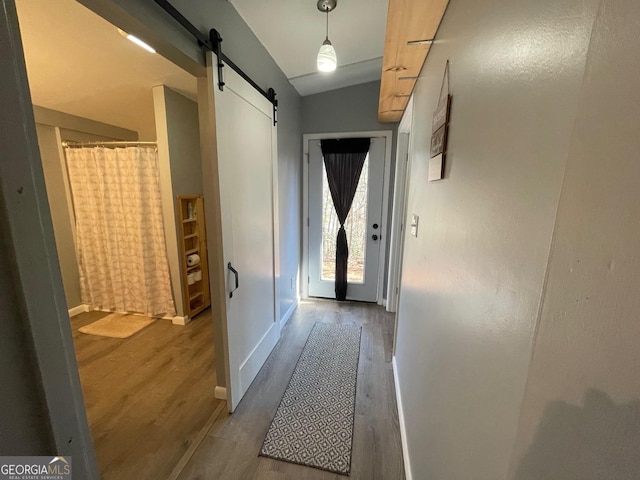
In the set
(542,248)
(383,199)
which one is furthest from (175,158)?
(542,248)

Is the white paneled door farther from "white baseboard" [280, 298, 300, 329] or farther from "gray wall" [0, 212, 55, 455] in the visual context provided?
"gray wall" [0, 212, 55, 455]

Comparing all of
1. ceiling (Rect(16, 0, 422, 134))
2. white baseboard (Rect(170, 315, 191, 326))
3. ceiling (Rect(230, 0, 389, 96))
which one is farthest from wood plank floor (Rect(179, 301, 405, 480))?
ceiling (Rect(230, 0, 389, 96))

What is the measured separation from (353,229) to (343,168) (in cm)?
75

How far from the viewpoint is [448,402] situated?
31.4 inches

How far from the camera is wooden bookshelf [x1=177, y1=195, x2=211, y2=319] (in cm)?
267

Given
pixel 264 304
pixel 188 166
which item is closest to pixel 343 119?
pixel 188 166

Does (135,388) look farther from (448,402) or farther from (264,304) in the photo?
(448,402)

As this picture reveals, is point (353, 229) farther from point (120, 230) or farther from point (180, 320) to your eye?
point (120, 230)

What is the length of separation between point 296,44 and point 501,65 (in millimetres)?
1894

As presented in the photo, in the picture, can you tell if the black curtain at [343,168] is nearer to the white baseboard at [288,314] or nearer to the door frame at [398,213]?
the door frame at [398,213]

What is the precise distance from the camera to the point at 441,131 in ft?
3.26

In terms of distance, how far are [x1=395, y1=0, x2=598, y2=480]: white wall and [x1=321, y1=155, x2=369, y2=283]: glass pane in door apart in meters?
1.95

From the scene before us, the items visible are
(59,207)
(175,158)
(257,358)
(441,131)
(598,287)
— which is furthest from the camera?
(59,207)

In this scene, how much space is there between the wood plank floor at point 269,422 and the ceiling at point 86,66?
243cm
